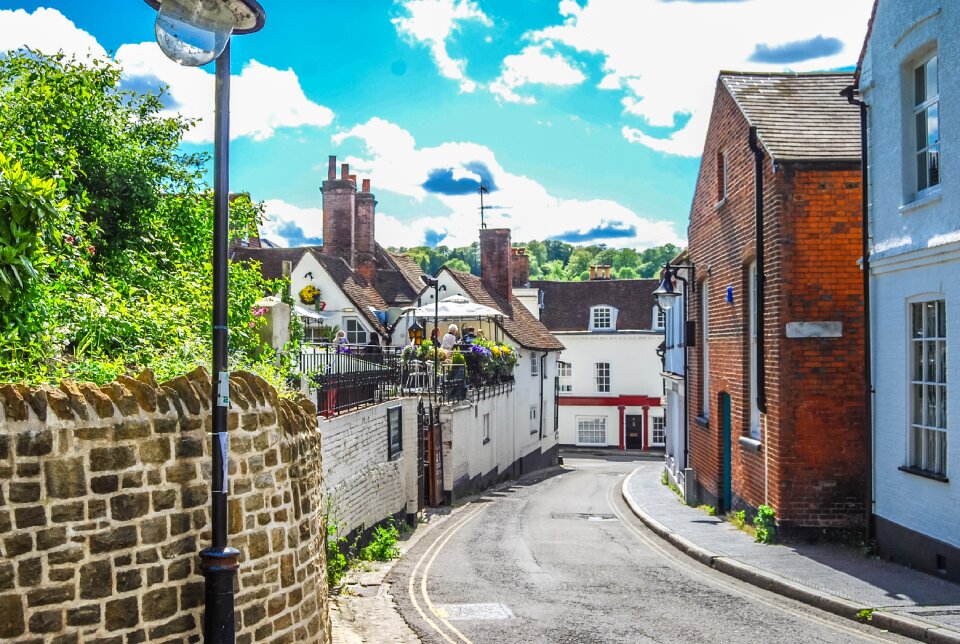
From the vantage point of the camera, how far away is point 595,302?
2283 inches

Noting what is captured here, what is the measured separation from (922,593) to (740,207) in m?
8.81

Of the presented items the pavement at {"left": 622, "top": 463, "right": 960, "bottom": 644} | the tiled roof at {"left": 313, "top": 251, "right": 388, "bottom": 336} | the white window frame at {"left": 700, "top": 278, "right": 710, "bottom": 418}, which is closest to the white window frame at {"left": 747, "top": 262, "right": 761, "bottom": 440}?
the pavement at {"left": 622, "top": 463, "right": 960, "bottom": 644}

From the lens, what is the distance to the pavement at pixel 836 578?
10.2 meters

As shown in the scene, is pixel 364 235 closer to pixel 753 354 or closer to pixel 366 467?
pixel 753 354

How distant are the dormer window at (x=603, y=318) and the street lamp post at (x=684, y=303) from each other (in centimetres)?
3086

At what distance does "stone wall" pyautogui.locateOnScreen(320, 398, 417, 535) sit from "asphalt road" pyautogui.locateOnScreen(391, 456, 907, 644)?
1.02 metres

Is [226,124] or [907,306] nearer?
[226,124]

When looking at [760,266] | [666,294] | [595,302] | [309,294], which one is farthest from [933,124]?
[595,302]

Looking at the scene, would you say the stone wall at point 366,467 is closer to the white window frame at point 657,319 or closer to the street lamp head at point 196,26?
the street lamp head at point 196,26

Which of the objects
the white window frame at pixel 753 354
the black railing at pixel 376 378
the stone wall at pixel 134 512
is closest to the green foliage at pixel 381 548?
the black railing at pixel 376 378

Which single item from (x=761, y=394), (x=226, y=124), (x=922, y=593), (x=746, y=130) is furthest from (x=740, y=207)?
(x=226, y=124)

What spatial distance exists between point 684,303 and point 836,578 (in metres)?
13.2

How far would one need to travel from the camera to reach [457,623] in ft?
34.9

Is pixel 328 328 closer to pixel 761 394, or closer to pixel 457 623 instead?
pixel 761 394
